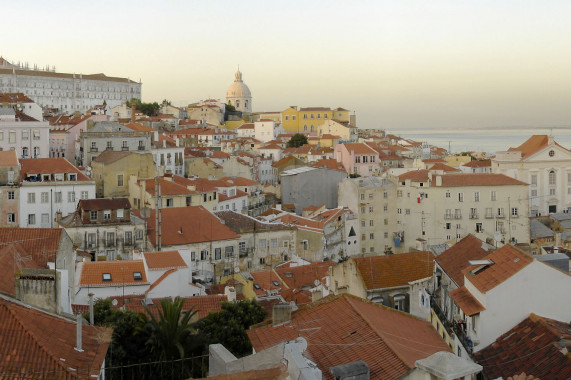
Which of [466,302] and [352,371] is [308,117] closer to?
[466,302]

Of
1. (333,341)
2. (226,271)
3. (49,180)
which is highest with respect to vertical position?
(49,180)

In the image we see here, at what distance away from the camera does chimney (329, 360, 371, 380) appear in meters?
9.19

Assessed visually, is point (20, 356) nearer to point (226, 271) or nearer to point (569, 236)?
point (226, 271)

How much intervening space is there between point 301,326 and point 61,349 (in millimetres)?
4270

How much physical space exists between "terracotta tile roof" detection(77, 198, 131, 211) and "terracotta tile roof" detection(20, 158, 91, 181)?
235 inches

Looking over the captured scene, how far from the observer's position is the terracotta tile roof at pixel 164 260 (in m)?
23.4

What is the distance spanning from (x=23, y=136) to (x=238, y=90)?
8539 cm

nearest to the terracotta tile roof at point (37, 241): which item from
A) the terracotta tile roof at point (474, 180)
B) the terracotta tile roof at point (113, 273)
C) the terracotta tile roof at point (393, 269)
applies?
the terracotta tile roof at point (113, 273)

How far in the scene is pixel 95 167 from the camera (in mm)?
41281

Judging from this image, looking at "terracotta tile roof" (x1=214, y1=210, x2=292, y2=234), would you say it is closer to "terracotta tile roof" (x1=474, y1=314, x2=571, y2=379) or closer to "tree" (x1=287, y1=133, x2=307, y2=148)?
"terracotta tile roof" (x1=474, y1=314, x2=571, y2=379)

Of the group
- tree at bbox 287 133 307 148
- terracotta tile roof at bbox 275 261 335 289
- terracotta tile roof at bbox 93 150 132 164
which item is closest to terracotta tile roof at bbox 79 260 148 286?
terracotta tile roof at bbox 275 261 335 289

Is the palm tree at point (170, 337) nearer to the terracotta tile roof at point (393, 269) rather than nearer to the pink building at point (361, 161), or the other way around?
the terracotta tile roof at point (393, 269)

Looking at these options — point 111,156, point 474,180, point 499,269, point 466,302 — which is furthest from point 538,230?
point 466,302

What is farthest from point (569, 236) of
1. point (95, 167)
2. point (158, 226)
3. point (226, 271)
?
point (95, 167)
